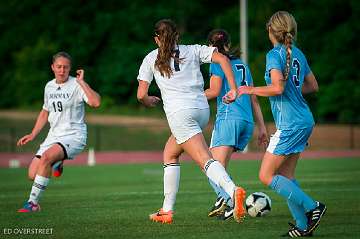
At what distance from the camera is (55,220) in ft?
36.8

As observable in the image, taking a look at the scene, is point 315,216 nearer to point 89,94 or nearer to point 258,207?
point 258,207

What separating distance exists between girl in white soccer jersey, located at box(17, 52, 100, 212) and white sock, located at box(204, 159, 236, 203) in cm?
281

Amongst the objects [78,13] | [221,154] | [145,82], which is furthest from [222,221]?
[78,13]

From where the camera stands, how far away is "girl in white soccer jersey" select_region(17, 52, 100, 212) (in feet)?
41.1

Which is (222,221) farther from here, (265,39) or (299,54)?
(265,39)

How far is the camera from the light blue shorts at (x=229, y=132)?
1186cm

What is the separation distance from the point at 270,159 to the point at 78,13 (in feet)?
177

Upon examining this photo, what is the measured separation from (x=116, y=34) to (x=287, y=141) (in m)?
50.9

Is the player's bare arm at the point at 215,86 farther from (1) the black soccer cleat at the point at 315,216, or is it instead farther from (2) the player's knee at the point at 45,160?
(1) the black soccer cleat at the point at 315,216

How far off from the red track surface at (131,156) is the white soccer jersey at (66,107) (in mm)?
18416

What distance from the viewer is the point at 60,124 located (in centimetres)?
1282

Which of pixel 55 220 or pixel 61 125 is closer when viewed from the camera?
pixel 55 220

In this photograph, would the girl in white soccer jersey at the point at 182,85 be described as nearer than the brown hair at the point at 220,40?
Yes

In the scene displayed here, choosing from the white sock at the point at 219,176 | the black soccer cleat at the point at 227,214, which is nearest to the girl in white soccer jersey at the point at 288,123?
the white sock at the point at 219,176
